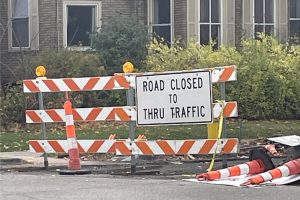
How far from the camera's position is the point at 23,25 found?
89.9 feet

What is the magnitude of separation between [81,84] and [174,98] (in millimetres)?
1711

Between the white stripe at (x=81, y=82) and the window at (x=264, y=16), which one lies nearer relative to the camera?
the white stripe at (x=81, y=82)

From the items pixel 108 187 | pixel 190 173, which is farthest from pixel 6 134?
pixel 108 187

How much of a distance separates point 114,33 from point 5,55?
4488 millimetres

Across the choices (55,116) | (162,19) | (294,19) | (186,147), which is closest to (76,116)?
(55,116)

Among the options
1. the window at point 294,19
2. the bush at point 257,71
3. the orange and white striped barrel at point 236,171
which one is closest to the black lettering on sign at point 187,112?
the orange and white striped barrel at point 236,171

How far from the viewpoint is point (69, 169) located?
13078 mm

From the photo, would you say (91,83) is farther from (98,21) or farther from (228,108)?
(98,21)

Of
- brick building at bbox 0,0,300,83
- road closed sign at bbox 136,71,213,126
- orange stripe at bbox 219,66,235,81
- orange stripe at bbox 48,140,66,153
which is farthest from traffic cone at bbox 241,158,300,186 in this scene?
brick building at bbox 0,0,300,83

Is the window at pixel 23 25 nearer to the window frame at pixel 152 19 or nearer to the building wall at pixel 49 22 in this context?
the building wall at pixel 49 22

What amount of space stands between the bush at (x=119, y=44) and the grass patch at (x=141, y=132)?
407 centimetres

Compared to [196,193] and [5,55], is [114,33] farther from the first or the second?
[196,193]

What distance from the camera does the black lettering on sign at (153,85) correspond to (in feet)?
42.3

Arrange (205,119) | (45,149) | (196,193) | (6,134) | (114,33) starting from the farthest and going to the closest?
(114,33), (6,134), (45,149), (205,119), (196,193)
